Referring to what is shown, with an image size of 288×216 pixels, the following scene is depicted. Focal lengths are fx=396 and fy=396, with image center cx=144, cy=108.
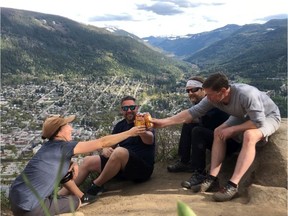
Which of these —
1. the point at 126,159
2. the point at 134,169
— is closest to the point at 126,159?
the point at 126,159

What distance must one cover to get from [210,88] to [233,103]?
32 cm

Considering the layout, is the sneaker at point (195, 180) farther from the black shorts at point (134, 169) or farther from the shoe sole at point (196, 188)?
the black shorts at point (134, 169)

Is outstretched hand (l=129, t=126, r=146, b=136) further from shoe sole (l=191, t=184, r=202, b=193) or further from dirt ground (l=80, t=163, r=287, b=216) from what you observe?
shoe sole (l=191, t=184, r=202, b=193)

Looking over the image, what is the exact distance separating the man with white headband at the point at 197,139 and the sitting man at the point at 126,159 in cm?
50

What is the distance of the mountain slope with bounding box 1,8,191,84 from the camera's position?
117 m

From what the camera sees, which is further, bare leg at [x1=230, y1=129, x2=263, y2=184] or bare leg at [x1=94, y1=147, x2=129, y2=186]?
bare leg at [x1=94, y1=147, x2=129, y2=186]

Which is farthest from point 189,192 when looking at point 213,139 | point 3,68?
point 3,68

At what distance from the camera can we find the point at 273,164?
177 inches

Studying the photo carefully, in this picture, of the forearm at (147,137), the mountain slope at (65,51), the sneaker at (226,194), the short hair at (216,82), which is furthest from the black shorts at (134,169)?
the mountain slope at (65,51)

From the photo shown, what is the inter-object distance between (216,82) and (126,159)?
1416 millimetres

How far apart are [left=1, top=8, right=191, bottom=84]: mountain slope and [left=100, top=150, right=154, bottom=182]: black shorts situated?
103 meters

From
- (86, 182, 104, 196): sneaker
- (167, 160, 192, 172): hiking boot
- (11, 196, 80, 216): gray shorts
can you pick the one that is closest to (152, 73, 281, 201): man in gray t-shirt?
(167, 160, 192, 172): hiking boot

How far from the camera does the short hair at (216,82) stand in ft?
13.2

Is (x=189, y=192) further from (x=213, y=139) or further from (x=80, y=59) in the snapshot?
(x=80, y=59)
